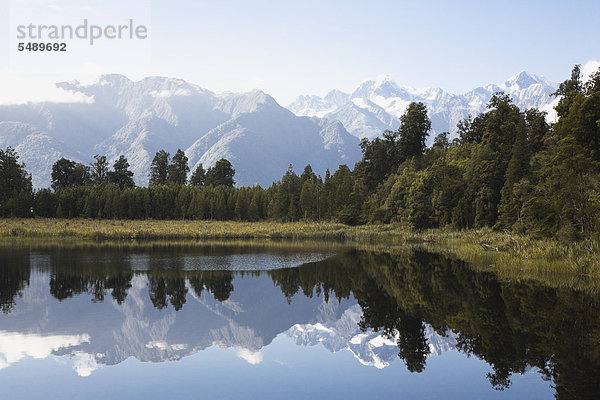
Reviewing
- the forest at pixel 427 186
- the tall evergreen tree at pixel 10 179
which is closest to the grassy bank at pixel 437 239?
the forest at pixel 427 186

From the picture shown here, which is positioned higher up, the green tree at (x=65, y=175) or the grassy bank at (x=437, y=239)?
the green tree at (x=65, y=175)

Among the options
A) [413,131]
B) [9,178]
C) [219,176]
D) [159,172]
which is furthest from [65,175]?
[413,131]

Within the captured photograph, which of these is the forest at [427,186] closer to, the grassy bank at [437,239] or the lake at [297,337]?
the grassy bank at [437,239]

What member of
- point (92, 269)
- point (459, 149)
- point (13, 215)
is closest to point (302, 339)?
point (92, 269)

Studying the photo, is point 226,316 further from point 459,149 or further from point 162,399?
point 459,149

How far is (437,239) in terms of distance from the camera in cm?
7350

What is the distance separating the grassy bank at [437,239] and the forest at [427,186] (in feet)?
10.5

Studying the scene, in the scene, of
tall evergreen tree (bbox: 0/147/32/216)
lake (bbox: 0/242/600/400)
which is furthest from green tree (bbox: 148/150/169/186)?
lake (bbox: 0/242/600/400)

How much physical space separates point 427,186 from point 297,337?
229 ft

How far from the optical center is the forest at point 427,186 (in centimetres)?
4266

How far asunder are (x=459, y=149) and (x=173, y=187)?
76.8 metres

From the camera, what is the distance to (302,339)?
21.1 m

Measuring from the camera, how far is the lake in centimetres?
1452

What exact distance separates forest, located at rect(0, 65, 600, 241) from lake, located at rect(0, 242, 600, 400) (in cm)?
1366
